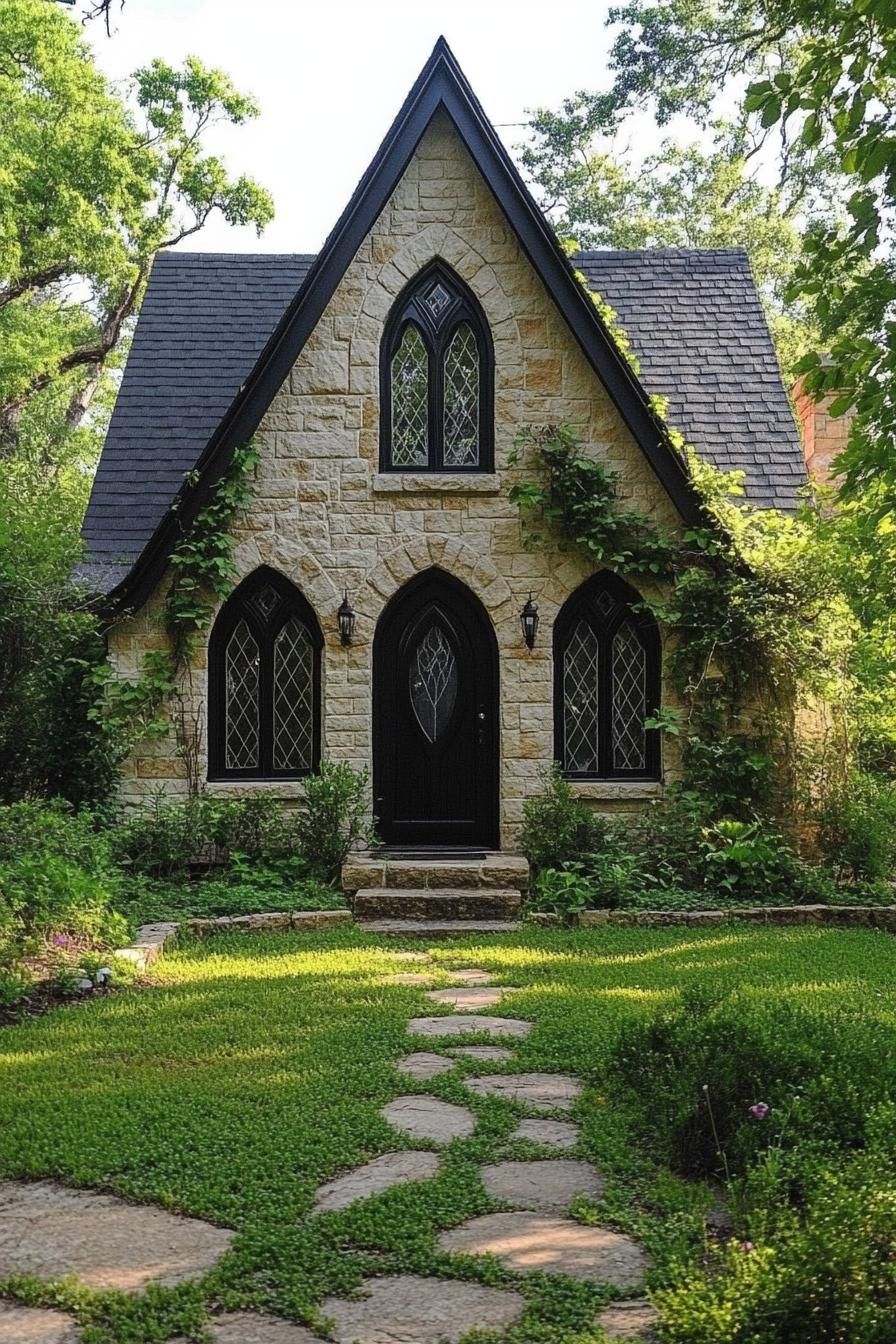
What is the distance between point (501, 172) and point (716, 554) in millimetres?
3803

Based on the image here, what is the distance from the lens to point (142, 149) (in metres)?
23.9

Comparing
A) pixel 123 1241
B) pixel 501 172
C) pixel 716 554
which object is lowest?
pixel 123 1241

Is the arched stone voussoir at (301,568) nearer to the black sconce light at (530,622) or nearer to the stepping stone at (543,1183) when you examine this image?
the black sconce light at (530,622)

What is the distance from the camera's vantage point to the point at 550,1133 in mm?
4621

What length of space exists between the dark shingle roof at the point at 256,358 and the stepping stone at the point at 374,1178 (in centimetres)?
785

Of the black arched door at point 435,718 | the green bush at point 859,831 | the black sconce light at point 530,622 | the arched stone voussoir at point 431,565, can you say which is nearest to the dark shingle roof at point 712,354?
the black sconce light at point 530,622

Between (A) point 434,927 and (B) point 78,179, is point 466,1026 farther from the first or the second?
(B) point 78,179

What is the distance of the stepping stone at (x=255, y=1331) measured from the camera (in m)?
3.06

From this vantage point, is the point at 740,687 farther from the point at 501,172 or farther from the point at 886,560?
the point at 501,172

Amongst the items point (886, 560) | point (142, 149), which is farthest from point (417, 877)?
point (142, 149)

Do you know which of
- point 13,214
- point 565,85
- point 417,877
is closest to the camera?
point 417,877

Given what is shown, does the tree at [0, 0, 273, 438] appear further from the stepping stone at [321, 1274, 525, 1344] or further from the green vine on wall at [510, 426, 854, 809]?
the stepping stone at [321, 1274, 525, 1344]

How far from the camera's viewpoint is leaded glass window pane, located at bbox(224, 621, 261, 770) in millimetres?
11391

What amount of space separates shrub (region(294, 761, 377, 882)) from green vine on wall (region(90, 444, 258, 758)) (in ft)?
4.88
